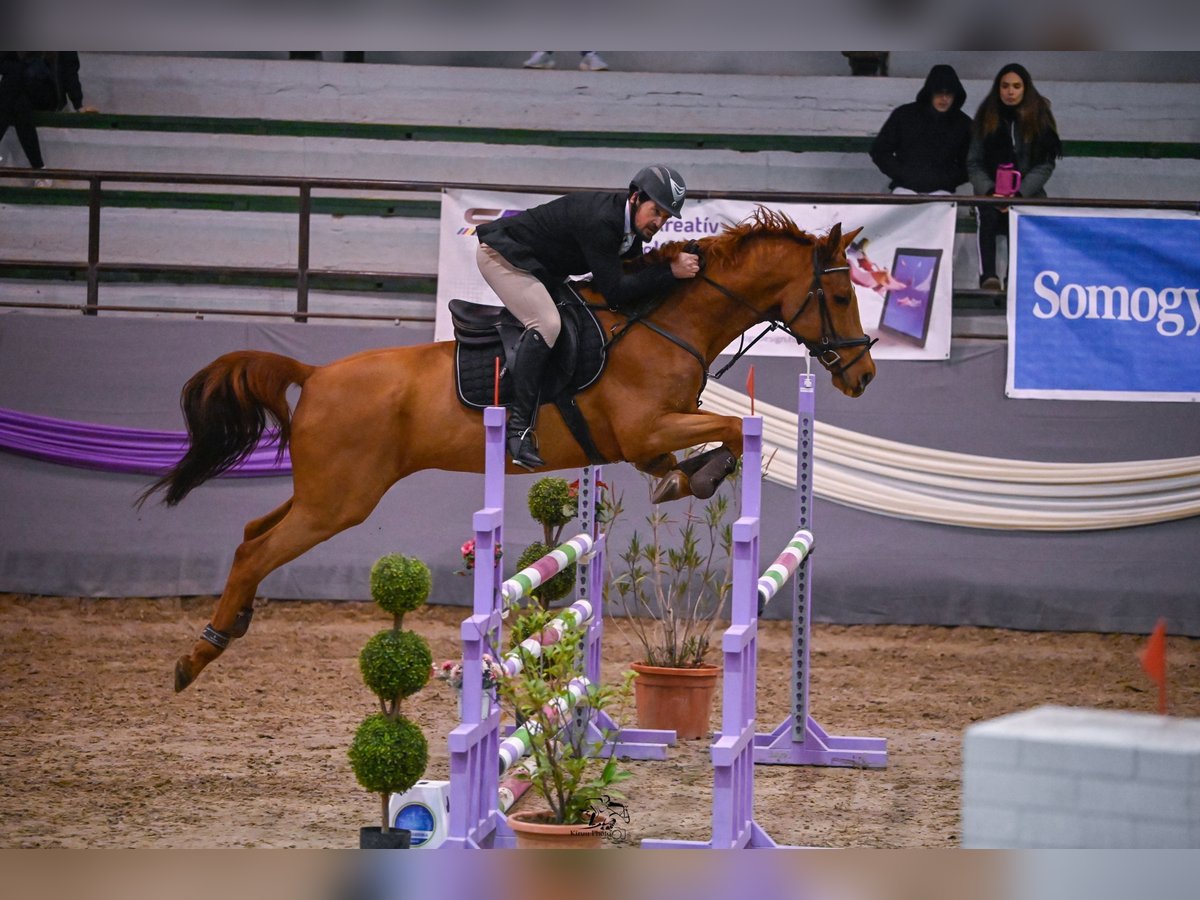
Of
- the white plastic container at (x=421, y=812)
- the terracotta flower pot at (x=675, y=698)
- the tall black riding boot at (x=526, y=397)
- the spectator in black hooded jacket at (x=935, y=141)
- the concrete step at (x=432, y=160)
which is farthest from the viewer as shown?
the concrete step at (x=432, y=160)

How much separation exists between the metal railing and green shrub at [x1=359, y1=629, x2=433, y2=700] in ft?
13.5

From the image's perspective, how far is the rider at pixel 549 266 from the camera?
3949 mm

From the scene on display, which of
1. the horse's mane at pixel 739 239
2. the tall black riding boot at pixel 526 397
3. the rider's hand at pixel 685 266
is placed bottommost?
the tall black riding boot at pixel 526 397

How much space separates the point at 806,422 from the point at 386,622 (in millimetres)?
3324

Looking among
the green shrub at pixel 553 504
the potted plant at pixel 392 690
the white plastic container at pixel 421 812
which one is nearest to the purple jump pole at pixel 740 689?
the white plastic container at pixel 421 812

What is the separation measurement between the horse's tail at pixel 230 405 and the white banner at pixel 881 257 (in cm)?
234

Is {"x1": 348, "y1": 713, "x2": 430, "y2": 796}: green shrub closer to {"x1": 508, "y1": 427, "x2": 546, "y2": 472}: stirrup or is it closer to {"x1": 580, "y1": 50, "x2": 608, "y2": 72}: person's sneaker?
{"x1": 508, "y1": 427, "x2": 546, "y2": 472}: stirrup

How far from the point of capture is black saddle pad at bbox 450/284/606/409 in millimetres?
4176

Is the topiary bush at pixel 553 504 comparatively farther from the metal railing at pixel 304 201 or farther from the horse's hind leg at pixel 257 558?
the metal railing at pixel 304 201

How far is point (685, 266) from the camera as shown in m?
4.13

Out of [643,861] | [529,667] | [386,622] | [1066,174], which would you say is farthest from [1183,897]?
[1066,174]

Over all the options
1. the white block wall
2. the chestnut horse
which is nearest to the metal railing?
the chestnut horse

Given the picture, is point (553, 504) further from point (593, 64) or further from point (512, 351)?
point (593, 64)

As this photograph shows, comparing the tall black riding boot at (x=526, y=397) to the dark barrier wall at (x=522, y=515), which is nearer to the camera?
the tall black riding boot at (x=526, y=397)
